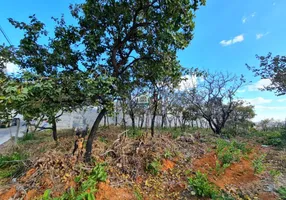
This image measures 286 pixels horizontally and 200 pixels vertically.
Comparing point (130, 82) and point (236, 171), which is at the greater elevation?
point (130, 82)

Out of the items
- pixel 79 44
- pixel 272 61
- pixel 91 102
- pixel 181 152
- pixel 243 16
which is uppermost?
pixel 243 16

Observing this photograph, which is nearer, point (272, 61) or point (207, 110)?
point (272, 61)

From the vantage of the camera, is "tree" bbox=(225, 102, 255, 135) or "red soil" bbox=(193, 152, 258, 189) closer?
"red soil" bbox=(193, 152, 258, 189)

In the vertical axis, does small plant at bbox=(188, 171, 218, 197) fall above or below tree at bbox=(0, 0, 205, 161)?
below

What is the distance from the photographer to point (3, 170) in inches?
Answer: 123

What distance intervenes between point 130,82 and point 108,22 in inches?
52.5

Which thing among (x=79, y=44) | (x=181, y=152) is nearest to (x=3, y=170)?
(x=79, y=44)

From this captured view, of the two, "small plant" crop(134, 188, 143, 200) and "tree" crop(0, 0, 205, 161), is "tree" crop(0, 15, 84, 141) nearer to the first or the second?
"tree" crop(0, 0, 205, 161)

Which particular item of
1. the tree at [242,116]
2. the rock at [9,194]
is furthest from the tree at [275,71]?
the rock at [9,194]

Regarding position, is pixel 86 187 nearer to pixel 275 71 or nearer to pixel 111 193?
pixel 111 193

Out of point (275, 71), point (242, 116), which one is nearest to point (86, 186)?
point (275, 71)

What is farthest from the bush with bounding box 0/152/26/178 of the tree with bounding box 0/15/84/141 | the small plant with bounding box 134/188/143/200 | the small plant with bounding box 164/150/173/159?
the small plant with bounding box 164/150/173/159

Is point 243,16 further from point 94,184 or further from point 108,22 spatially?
point 94,184

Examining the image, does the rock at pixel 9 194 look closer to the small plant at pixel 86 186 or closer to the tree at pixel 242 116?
the small plant at pixel 86 186
